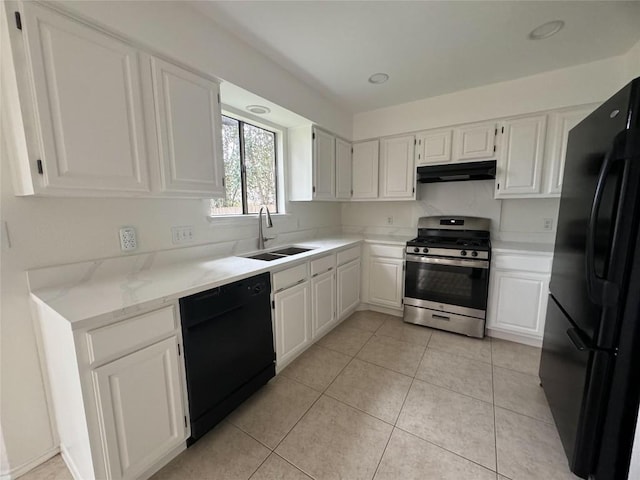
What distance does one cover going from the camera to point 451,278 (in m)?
2.71

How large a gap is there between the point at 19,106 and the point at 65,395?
1304 mm

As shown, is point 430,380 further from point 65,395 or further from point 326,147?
point 326,147

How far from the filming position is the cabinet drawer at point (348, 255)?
2814mm

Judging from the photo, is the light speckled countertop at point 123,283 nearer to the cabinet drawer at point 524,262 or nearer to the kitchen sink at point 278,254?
the kitchen sink at point 278,254

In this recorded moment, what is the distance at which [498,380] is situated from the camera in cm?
206

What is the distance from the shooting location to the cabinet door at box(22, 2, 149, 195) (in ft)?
3.62

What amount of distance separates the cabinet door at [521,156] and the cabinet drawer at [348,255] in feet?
5.30

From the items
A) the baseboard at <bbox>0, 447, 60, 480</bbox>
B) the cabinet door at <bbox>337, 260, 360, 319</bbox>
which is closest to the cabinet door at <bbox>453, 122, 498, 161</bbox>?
the cabinet door at <bbox>337, 260, 360, 319</bbox>

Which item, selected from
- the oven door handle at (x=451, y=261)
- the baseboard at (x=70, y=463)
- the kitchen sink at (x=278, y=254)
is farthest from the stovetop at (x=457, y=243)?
the baseboard at (x=70, y=463)

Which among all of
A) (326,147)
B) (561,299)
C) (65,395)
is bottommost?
(65,395)

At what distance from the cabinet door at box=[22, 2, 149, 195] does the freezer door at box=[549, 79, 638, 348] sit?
89.2 inches

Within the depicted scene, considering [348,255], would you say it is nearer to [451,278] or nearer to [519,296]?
[451,278]

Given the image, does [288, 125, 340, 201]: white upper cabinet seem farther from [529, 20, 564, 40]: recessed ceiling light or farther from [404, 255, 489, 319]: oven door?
[529, 20, 564, 40]: recessed ceiling light

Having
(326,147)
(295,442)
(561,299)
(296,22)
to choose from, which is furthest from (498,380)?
(296,22)
